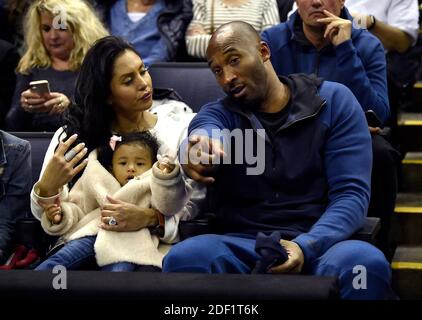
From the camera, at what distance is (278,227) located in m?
2.93

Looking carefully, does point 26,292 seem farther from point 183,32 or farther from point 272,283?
point 183,32

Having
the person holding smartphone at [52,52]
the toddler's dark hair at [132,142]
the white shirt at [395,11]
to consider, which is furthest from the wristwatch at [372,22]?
the toddler's dark hair at [132,142]

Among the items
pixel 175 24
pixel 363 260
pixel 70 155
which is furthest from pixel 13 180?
pixel 175 24

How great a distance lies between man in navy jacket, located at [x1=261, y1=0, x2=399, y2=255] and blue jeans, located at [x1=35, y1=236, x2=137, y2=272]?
826 millimetres

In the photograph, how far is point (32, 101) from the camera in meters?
3.74

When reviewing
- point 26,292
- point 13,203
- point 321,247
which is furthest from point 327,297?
point 13,203

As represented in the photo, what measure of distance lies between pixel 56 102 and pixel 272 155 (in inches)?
42.9

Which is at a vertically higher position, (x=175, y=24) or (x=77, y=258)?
(x=175, y=24)

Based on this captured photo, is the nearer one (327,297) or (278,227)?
(327,297)

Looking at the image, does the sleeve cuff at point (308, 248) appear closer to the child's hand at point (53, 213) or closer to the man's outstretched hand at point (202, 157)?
the man's outstretched hand at point (202, 157)

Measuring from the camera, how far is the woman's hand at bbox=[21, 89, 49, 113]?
3.74m

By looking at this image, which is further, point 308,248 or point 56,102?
point 56,102

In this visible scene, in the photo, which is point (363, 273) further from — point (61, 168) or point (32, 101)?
point (32, 101)

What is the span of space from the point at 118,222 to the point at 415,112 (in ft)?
6.37
